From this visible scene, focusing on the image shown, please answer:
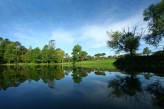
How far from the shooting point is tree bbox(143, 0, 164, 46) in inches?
1242

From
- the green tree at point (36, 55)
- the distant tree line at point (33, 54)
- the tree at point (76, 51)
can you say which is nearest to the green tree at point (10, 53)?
the distant tree line at point (33, 54)

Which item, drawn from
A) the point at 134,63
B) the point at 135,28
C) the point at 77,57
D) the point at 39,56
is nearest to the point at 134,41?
the point at 135,28

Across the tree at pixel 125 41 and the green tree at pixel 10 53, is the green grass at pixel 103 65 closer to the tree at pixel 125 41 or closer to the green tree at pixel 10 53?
the tree at pixel 125 41

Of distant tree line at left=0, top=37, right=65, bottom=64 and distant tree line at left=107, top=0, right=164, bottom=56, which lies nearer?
distant tree line at left=107, top=0, right=164, bottom=56

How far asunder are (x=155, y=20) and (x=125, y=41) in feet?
49.3

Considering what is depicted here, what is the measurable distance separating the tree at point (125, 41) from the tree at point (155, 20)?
8.77 m

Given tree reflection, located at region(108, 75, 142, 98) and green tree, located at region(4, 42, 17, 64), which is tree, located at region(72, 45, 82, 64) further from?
tree reflection, located at region(108, 75, 142, 98)

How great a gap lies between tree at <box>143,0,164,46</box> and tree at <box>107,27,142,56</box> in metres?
8.77

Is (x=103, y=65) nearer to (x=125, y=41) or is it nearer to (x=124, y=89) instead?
(x=125, y=41)

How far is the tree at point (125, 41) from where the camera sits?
1807 inches

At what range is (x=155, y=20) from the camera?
1320 inches

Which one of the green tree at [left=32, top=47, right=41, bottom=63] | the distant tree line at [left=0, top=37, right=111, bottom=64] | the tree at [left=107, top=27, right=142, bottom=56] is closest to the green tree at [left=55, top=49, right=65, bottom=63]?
the distant tree line at [left=0, top=37, right=111, bottom=64]

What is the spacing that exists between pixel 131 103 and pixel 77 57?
8875 cm

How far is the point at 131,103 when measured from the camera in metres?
6.97
